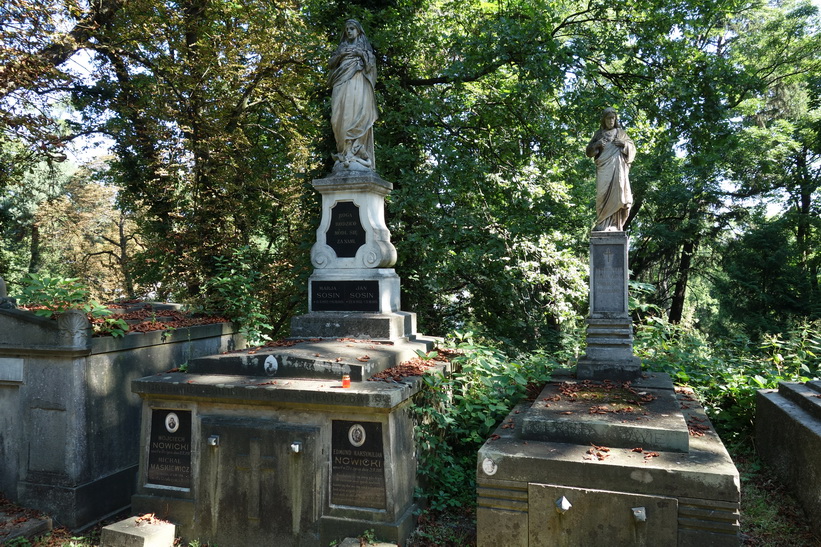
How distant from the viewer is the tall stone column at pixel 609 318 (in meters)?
6.14

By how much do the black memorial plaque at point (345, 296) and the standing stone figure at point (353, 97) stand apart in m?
1.54

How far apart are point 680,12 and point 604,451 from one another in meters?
9.22

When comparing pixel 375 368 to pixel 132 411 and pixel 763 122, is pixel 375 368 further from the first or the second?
pixel 763 122

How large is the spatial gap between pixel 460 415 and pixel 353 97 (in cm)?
414

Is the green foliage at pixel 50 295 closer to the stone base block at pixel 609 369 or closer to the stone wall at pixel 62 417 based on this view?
the stone wall at pixel 62 417

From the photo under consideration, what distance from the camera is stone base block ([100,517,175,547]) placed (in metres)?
4.34

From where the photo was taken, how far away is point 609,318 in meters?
6.27

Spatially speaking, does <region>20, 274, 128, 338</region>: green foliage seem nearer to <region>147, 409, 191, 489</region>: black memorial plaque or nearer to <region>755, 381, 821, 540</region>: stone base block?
<region>147, 409, 191, 489</region>: black memorial plaque

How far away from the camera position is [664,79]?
32.9 feet

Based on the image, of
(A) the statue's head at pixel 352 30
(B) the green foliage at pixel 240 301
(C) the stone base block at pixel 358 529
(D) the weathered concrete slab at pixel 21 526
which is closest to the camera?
(C) the stone base block at pixel 358 529

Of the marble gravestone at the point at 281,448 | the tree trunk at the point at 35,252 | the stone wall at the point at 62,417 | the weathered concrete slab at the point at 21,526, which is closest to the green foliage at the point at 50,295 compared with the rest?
the stone wall at the point at 62,417

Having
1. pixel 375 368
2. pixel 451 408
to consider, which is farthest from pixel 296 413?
pixel 451 408

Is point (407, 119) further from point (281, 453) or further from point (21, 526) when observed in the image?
point (21, 526)

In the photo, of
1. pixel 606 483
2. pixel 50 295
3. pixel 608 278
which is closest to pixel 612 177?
pixel 608 278
